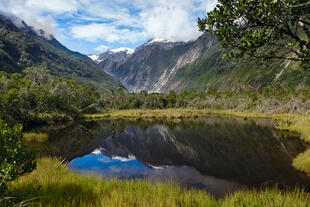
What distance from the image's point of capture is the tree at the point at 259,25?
8.38 metres

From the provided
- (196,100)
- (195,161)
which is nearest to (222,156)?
(195,161)

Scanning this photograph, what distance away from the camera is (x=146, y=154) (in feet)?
83.8

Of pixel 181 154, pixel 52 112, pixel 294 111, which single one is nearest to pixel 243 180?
pixel 181 154

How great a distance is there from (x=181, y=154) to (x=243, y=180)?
10374mm

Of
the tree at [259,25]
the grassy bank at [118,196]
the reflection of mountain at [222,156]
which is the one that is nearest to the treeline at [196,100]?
the reflection of mountain at [222,156]

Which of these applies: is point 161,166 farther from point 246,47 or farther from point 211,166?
point 246,47

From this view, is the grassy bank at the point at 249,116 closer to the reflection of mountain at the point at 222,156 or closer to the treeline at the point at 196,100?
the reflection of mountain at the point at 222,156

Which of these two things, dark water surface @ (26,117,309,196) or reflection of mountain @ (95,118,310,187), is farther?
reflection of mountain @ (95,118,310,187)

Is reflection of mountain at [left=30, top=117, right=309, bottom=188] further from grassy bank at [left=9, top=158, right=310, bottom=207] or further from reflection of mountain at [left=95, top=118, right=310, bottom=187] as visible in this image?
grassy bank at [left=9, top=158, right=310, bottom=207]

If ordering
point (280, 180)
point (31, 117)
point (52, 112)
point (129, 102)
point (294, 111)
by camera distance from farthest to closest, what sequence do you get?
point (129, 102) → point (294, 111) → point (52, 112) → point (31, 117) → point (280, 180)

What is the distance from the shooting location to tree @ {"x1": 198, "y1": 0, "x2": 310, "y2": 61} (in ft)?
27.5

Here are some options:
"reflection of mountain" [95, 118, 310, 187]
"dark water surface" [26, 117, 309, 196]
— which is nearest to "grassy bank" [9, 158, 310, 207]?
"dark water surface" [26, 117, 309, 196]

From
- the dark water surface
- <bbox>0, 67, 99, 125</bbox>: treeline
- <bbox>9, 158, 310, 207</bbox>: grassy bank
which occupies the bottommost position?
the dark water surface

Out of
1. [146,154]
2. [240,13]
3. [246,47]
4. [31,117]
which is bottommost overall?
[146,154]
